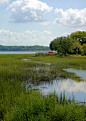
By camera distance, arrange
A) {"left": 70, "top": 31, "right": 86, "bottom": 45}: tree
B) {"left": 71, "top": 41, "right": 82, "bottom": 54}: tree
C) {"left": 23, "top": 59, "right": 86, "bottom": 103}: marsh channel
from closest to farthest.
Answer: {"left": 23, "top": 59, "right": 86, "bottom": 103}: marsh channel
{"left": 71, "top": 41, "right": 82, "bottom": 54}: tree
{"left": 70, "top": 31, "right": 86, "bottom": 45}: tree

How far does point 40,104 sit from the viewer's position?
7.06m

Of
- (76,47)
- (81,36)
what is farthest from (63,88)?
(81,36)

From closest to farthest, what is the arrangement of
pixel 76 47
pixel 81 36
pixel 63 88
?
pixel 63 88 → pixel 76 47 → pixel 81 36

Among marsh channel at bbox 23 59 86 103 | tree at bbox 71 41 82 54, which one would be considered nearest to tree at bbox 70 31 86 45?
tree at bbox 71 41 82 54

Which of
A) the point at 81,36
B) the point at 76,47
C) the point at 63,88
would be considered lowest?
the point at 63,88

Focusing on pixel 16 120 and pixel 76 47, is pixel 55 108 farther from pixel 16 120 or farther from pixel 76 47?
pixel 76 47

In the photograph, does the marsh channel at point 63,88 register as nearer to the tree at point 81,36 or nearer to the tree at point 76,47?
the tree at point 76,47

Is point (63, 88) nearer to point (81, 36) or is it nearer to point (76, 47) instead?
point (76, 47)

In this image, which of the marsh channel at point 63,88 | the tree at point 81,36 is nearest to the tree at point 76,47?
the tree at point 81,36

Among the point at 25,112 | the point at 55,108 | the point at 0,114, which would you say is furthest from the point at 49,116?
the point at 0,114

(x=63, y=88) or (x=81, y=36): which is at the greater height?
(x=81, y=36)

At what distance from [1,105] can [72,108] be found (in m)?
3.70

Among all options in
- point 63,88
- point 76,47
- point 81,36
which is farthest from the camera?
point 81,36

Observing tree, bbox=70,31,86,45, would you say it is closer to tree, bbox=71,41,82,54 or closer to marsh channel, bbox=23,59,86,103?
tree, bbox=71,41,82,54
